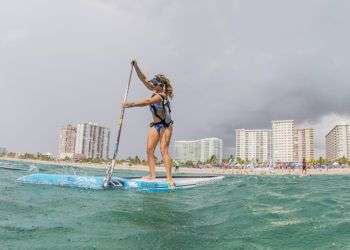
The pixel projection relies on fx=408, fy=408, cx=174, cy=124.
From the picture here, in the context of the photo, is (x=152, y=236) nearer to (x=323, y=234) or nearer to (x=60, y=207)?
(x=323, y=234)

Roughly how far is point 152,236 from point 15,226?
2.41 m

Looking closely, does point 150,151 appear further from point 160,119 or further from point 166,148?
point 160,119

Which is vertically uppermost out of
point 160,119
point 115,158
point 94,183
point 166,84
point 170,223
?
point 166,84

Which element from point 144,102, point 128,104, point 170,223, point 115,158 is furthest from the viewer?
point 115,158

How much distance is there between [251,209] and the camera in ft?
30.3

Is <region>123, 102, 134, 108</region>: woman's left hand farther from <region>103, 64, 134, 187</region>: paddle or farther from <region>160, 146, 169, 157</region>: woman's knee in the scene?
<region>160, 146, 169, 157</region>: woman's knee

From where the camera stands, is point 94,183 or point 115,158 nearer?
point 94,183

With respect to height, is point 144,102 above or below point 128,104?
above

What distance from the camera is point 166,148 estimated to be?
1567cm

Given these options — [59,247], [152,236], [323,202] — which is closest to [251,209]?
[323,202]

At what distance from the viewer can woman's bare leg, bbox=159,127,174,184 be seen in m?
15.6

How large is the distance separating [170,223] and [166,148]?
798 centimetres

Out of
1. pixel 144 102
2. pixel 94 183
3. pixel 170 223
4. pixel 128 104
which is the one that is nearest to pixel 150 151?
pixel 144 102

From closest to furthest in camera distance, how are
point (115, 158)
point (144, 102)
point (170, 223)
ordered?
point (170, 223) < point (144, 102) < point (115, 158)
